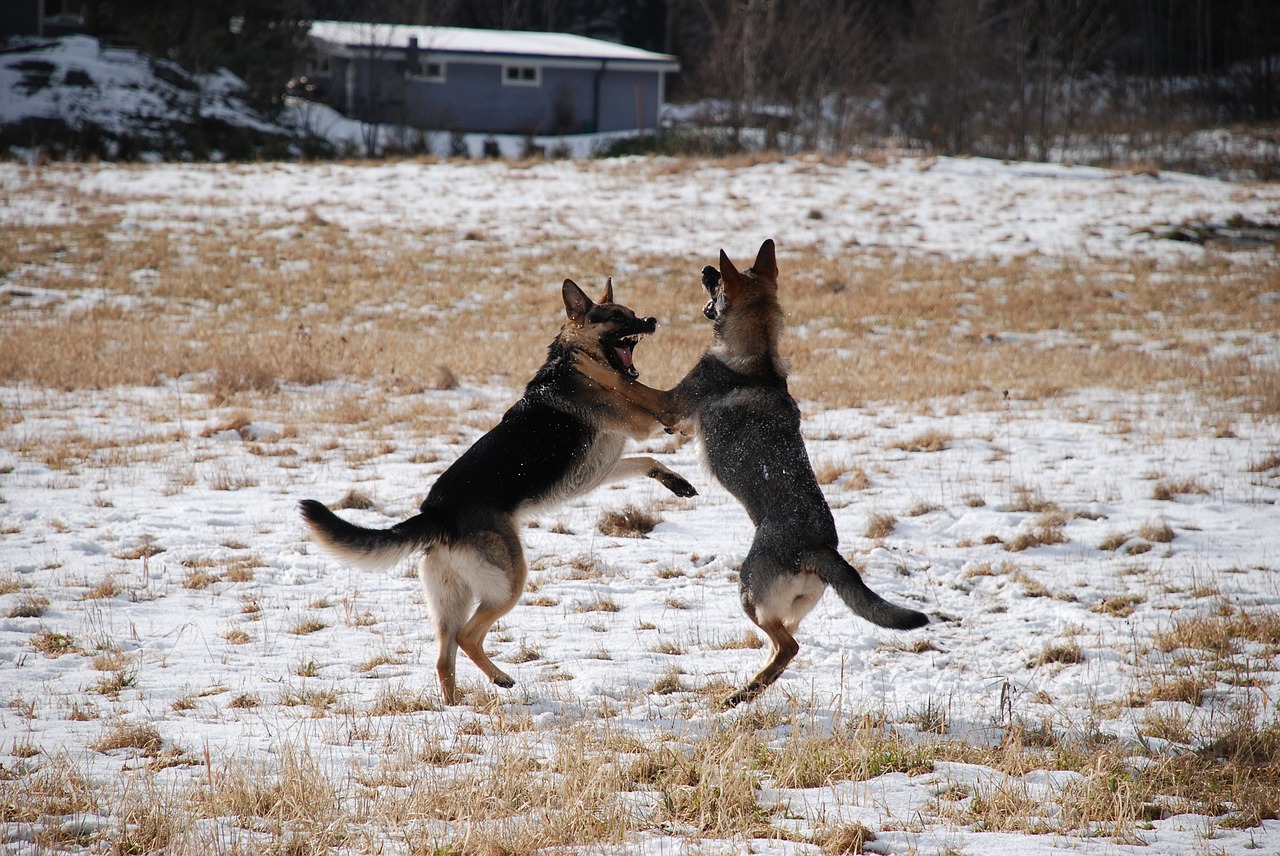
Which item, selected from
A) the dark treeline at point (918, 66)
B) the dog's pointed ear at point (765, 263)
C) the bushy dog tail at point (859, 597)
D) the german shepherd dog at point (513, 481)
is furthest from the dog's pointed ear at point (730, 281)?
the dark treeline at point (918, 66)

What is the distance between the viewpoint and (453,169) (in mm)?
27750

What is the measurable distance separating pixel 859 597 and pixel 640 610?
198cm

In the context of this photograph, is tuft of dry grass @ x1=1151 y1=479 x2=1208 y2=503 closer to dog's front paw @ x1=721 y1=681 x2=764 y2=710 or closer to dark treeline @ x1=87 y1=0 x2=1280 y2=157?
dog's front paw @ x1=721 y1=681 x2=764 y2=710

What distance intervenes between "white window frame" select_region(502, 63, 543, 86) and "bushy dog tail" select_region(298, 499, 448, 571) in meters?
40.7

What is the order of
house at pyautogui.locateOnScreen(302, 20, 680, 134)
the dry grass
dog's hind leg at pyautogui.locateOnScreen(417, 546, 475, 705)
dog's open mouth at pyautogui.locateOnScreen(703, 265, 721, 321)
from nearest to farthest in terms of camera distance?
dog's hind leg at pyautogui.locateOnScreen(417, 546, 475, 705), dog's open mouth at pyautogui.locateOnScreen(703, 265, 721, 321), the dry grass, house at pyautogui.locateOnScreen(302, 20, 680, 134)

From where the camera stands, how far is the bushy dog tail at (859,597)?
4.06 m

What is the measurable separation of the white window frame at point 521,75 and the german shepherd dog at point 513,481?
128 ft

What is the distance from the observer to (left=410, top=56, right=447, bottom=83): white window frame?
40125 mm

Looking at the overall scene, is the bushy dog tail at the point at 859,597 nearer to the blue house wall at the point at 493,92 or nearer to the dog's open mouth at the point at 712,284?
the dog's open mouth at the point at 712,284

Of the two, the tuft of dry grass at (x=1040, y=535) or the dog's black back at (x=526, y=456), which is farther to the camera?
the tuft of dry grass at (x=1040, y=535)

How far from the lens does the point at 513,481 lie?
516 cm

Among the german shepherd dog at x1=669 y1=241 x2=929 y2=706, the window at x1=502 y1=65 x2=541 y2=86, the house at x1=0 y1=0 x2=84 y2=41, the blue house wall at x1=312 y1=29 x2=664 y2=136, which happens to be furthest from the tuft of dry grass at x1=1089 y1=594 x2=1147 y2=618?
the window at x1=502 y1=65 x2=541 y2=86

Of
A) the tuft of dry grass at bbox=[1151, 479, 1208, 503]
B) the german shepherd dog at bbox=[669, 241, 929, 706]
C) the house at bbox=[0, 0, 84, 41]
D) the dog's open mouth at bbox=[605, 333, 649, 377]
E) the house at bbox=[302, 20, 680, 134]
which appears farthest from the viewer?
the house at bbox=[302, 20, 680, 134]

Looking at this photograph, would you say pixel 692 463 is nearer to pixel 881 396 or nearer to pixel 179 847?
pixel 881 396
